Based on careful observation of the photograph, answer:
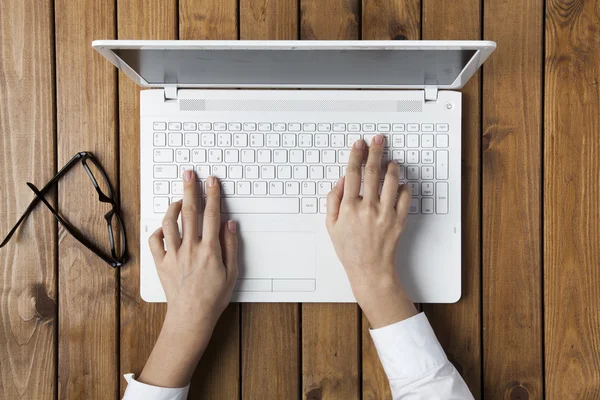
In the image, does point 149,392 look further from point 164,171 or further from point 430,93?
point 430,93

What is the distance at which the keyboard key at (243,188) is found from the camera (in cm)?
64

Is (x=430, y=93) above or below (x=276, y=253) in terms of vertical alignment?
above

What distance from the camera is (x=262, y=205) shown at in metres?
0.64

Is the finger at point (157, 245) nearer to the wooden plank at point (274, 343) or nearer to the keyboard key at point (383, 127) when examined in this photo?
the wooden plank at point (274, 343)

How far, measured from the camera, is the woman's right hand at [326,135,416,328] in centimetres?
62

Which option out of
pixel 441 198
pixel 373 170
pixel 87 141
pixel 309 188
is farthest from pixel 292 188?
pixel 87 141

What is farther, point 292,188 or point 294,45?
point 292,188

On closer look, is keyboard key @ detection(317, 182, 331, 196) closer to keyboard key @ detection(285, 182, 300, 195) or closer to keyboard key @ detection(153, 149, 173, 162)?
keyboard key @ detection(285, 182, 300, 195)

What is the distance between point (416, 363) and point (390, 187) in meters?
0.26

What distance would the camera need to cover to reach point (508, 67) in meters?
0.68

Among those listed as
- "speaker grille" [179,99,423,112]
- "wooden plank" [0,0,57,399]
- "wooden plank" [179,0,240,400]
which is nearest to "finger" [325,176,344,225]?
"speaker grille" [179,99,423,112]

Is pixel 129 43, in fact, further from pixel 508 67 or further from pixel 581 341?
pixel 581 341

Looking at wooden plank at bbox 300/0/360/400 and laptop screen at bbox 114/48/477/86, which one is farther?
wooden plank at bbox 300/0/360/400

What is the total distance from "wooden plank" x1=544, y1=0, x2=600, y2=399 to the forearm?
0.57 metres
